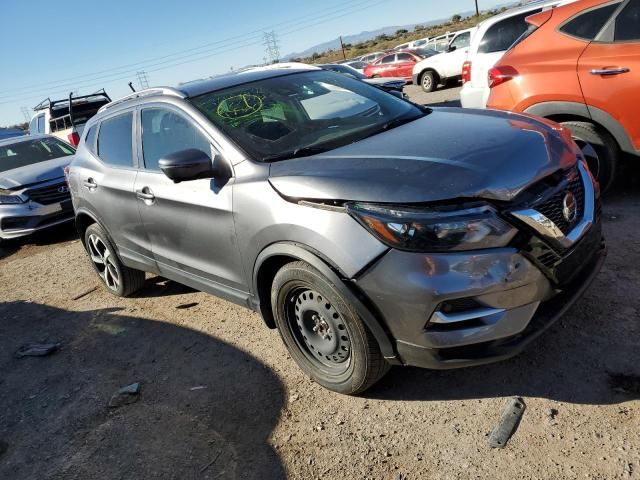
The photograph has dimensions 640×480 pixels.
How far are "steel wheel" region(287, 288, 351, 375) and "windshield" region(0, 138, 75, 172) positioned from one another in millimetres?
7401

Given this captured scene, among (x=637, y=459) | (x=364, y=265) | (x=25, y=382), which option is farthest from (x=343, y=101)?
(x=25, y=382)

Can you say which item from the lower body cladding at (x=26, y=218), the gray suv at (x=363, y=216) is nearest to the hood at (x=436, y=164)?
the gray suv at (x=363, y=216)

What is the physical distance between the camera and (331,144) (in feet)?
9.75

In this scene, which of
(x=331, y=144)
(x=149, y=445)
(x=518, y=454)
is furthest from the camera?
(x=331, y=144)

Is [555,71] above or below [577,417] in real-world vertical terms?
above

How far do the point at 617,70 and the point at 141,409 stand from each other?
14.2ft

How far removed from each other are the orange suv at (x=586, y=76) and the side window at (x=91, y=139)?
12.3 ft

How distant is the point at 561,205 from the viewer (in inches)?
97.6

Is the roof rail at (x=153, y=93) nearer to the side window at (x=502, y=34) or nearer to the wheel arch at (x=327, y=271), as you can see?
the wheel arch at (x=327, y=271)

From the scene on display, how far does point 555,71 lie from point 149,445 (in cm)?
425

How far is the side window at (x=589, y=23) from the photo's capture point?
14.0 ft

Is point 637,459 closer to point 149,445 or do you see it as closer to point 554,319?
point 554,319

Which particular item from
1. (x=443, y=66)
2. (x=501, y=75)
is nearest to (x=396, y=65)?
(x=443, y=66)

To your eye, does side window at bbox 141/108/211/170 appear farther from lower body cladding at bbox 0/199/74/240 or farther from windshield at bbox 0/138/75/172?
windshield at bbox 0/138/75/172
